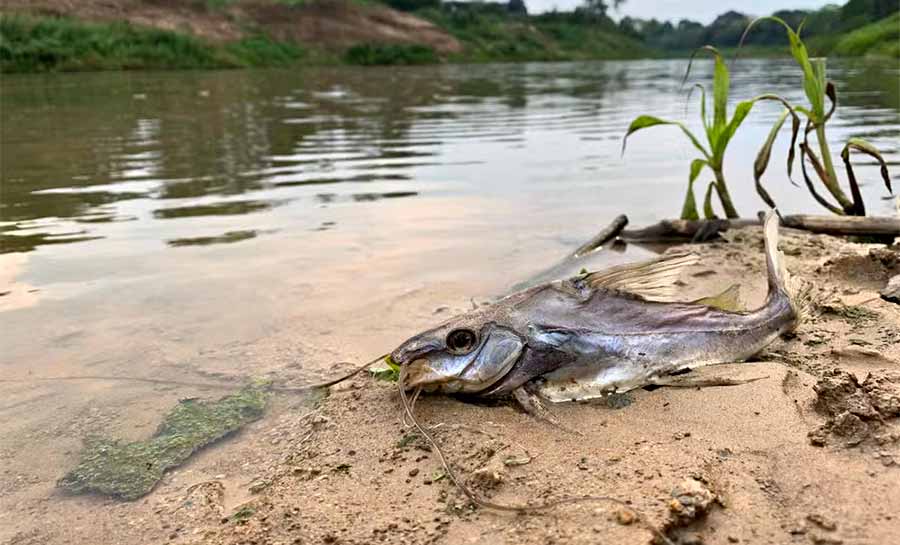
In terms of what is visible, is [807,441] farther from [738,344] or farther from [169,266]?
[169,266]

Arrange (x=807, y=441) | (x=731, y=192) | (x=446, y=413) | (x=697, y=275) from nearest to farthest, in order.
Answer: (x=807, y=441) < (x=446, y=413) < (x=697, y=275) < (x=731, y=192)

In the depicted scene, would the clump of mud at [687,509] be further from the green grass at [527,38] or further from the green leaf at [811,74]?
the green grass at [527,38]

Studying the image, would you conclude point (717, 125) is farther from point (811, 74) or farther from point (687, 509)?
point (687, 509)

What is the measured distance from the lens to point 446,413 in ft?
8.79

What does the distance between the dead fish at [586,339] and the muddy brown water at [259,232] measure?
2.91ft

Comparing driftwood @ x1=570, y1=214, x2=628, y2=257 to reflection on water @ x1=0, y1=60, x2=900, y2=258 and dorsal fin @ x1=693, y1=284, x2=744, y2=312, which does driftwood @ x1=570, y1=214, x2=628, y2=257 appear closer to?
reflection on water @ x1=0, y1=60, x2=900, y2=258

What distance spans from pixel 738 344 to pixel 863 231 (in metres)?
2.49

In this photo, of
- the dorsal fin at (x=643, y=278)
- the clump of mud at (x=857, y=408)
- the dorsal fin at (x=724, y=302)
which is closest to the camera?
the clump of mud at (x=857, y=408)

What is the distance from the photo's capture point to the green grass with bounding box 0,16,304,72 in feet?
91.9

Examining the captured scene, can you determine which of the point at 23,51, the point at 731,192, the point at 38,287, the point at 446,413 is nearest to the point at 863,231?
the point at 731,192

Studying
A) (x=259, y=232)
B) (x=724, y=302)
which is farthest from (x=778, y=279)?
(x=259, y=232)

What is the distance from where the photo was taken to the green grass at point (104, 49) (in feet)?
91.9

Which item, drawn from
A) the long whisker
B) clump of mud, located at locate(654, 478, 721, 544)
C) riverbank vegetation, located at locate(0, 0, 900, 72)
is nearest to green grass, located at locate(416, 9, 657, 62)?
riverbank vegetation, located at locate(0, 0, 900, 72)

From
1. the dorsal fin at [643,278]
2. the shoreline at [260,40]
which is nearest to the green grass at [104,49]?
the shoreline at [260,40]
